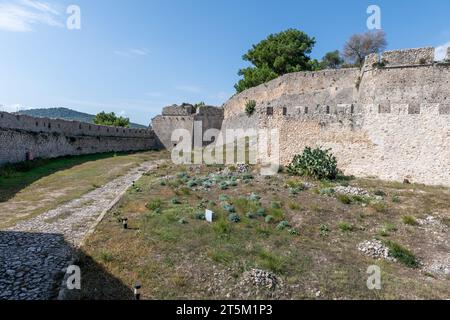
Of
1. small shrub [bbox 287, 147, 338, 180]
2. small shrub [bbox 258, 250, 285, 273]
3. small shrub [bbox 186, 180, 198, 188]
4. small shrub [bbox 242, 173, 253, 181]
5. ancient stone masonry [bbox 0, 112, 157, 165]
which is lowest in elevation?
small shrub [bbox 258, 250, 285, 273]

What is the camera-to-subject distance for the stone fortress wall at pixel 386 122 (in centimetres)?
1819

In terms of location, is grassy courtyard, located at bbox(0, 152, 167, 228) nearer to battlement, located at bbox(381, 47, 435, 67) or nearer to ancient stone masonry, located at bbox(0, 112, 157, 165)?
ancient stone masonry, located at bbox(0, 112, 157, 165)

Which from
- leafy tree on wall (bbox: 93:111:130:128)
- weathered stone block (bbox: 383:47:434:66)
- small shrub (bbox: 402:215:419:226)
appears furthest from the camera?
leafy tree on wall (bbox: 93:111:130:128)

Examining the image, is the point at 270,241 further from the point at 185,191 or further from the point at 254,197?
the point at 185,191

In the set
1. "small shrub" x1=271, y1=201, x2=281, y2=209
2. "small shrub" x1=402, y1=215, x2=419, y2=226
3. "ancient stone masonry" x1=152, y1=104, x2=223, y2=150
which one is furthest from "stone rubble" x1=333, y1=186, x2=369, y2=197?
"ancient stone masonry" x1=152, y1=104, x2=223, y2=150

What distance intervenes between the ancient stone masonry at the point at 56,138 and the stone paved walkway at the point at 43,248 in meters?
12.5

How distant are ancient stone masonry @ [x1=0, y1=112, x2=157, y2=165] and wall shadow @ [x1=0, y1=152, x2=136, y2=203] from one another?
932mm

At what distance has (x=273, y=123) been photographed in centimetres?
2211

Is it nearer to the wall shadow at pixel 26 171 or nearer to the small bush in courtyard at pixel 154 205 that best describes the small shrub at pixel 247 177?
the small bush in courtyard at pixel 154 205

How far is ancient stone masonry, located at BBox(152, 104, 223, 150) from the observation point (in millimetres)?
41125

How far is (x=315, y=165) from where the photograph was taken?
19.2 metres

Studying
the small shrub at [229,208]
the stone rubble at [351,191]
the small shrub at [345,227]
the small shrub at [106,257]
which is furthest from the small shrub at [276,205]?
the small shrub at [106,257]

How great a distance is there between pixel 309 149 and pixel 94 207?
12.6 meters

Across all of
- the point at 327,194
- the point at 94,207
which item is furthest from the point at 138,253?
the point at 327,194
